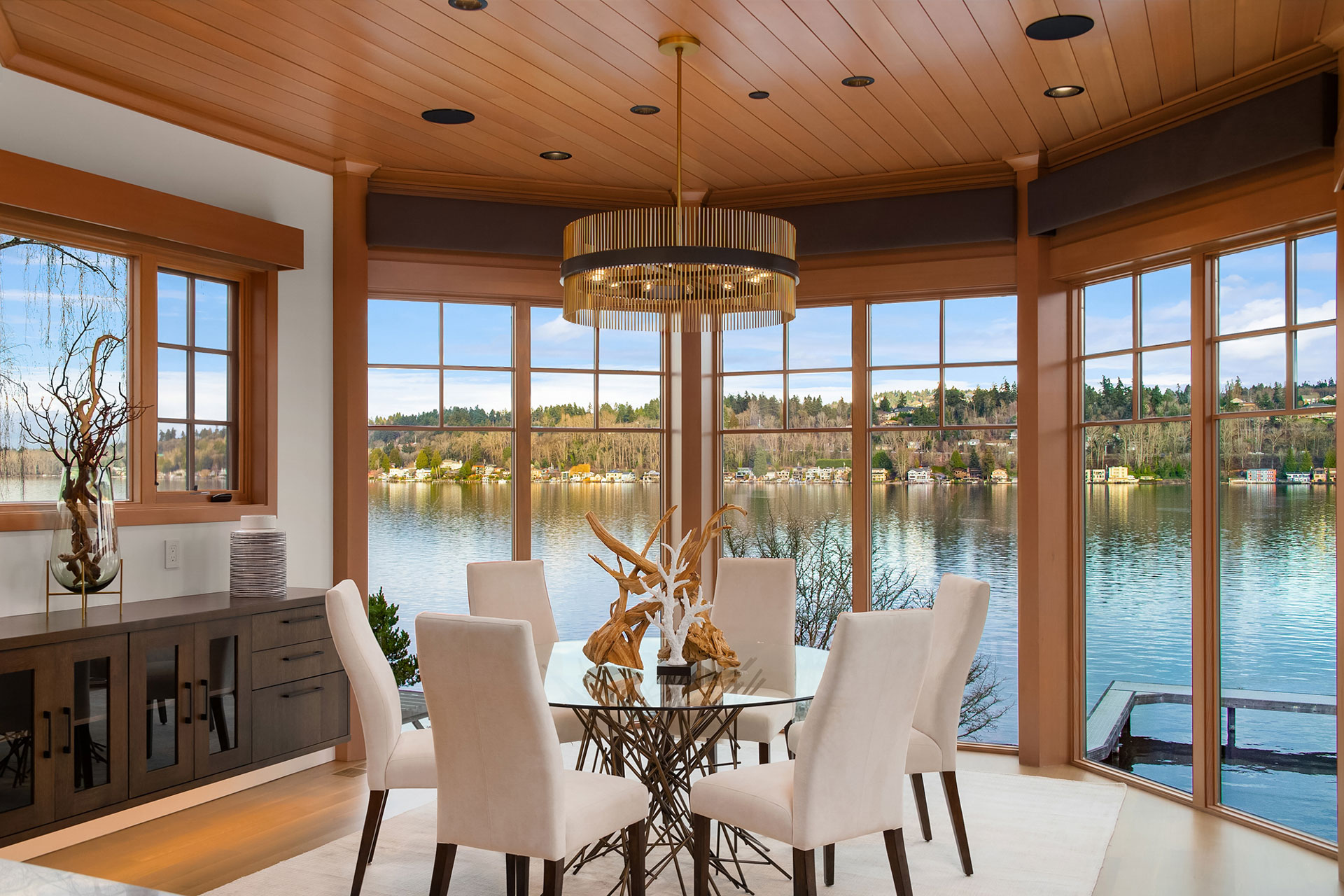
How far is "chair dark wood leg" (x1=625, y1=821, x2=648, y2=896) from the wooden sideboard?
1.58 m

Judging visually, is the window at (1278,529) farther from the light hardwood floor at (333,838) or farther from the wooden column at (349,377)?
the wooden column at (349,377)

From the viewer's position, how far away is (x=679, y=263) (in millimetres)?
3145

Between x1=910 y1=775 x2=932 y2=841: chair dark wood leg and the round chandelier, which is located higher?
the round chandelier

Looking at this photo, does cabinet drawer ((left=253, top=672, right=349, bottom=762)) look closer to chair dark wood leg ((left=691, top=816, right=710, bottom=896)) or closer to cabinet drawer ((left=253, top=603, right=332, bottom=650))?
cabinet drawer ((left=253, top=603, right=332, bottom=650))

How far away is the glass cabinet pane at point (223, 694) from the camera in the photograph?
3908 mm

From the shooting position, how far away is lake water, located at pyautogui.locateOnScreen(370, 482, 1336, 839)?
12.8ft

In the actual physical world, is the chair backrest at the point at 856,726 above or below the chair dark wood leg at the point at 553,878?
above

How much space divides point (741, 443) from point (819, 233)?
48.9 inches

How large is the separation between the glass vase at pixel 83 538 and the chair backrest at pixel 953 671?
9.96 feet

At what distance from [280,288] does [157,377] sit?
2.46 ft

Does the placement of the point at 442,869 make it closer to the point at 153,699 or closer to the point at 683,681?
the point at 683,681

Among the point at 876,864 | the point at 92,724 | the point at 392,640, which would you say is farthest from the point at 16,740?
the point at 876,864

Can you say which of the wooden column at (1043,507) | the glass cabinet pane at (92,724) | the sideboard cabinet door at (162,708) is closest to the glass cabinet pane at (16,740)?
the glass cabinet pane at (92,724)

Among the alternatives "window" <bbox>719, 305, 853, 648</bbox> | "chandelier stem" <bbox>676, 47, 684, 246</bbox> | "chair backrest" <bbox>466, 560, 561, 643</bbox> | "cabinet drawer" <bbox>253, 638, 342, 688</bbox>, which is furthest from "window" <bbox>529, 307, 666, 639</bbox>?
"chandelier stem" <bbox>676, 47, 684, 246</bbox>
